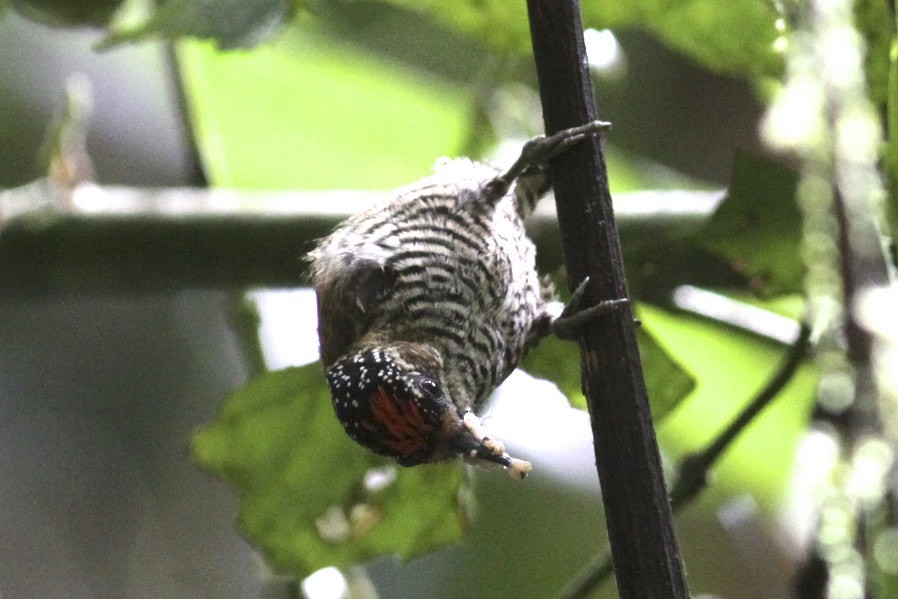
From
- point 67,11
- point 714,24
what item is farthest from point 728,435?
point 67,11

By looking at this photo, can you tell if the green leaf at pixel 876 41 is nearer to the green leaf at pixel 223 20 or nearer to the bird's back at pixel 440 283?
the bird's back at pixel 440 283

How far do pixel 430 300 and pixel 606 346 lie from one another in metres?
0.57

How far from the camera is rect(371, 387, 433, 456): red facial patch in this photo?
4.13 ft

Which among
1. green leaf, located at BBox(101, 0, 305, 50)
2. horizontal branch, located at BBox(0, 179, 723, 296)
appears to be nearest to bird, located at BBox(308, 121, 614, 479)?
horizontal branch, located at BBox(0, 179, 723, 296)

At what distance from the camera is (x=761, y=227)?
144 cm

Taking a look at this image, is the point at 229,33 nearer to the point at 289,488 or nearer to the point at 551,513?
the point at 289,488

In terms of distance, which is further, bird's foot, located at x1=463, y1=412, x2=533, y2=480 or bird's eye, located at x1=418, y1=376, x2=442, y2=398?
bird's eye, located at x1=418, y1=376, x2=442, y2=398

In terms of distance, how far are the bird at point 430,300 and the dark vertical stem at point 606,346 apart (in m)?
Answer: 0.37

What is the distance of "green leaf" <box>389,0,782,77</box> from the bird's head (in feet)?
1.28

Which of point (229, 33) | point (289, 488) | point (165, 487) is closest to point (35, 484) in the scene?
point (165, 487)

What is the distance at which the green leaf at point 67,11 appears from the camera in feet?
4.92

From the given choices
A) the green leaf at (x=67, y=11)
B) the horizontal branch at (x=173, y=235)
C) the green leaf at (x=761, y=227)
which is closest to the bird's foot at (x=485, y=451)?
the green leaf at (x=761, y=227)

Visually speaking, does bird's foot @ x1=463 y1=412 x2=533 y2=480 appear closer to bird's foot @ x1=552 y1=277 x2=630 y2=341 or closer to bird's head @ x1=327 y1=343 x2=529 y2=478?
bird's head @ x1=327 y1=343 x2=529 y2=478

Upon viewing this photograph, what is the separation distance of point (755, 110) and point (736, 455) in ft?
3.74
